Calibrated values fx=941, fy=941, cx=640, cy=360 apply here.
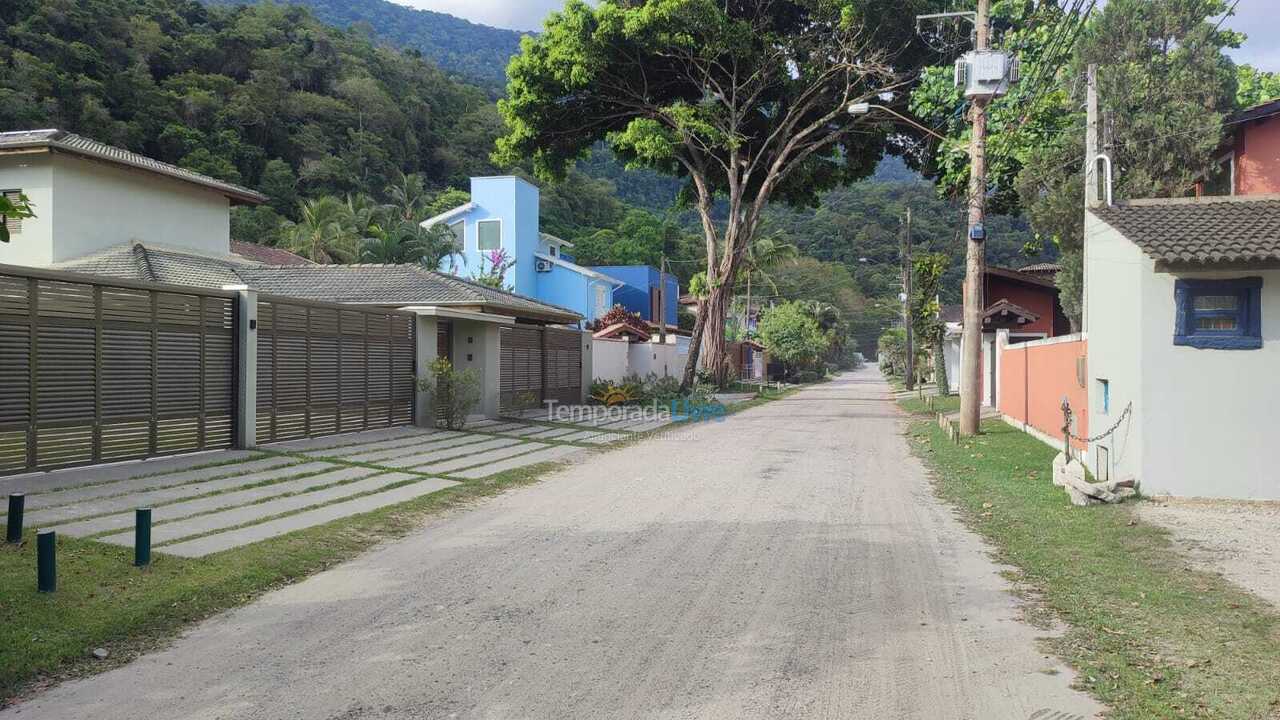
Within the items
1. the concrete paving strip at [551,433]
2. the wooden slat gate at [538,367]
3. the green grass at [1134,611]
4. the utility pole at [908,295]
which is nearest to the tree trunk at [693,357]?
the wooden slat gate at [538,367]

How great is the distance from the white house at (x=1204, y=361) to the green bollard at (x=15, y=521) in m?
11.7

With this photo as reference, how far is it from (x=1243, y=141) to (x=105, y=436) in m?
23.0

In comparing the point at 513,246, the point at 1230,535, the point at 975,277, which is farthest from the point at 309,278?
the point at 513,246

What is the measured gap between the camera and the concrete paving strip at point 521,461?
46.4ft

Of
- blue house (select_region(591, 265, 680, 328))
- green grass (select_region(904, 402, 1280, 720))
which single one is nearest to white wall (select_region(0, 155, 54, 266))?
green grass (select_region(904, 402, 1280, 720))

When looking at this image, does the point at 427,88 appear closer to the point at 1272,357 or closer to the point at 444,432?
the point at 444,432

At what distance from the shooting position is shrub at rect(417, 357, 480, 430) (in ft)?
68.8

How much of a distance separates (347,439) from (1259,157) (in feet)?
66.3

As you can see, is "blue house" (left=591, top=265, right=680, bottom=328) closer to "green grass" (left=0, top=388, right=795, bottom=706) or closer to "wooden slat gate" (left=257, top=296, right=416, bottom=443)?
"wooden slat gate" (left=257, top=296, right=416, bottom=443)

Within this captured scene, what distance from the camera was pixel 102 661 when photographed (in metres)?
5.73

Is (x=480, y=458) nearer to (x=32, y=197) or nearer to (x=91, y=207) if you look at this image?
(x=91, y=207)

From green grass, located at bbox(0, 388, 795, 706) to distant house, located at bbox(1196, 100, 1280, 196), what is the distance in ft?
65.7

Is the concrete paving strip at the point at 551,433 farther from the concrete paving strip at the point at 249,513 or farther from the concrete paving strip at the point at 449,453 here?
the concrete paving strip at the point at 249,513

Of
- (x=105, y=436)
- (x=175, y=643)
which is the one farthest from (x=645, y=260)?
(x=175, y=643)
